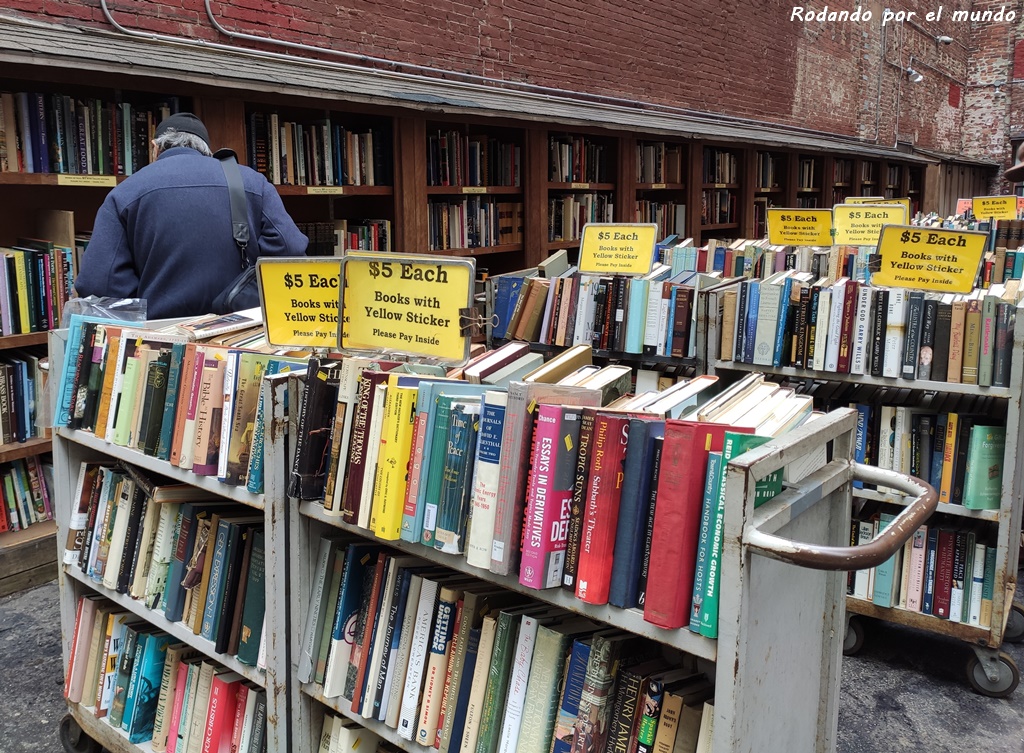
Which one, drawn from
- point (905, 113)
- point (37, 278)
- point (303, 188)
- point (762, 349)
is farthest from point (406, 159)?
point (905, 113)

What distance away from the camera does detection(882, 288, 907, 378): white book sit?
125 inches

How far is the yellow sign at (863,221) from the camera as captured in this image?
571 cm

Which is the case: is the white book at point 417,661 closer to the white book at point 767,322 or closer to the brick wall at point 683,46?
the white book at point 767,322

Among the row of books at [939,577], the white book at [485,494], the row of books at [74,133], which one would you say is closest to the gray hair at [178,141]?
the row of books at [74,133]

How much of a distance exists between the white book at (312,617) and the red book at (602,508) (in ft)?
2.40

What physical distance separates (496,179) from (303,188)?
79.4 inches

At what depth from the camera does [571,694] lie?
5.17ft

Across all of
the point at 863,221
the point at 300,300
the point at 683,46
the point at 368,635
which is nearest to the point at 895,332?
the point at 300,300

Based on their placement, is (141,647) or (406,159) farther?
(406,159)

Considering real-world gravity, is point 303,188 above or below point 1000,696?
above

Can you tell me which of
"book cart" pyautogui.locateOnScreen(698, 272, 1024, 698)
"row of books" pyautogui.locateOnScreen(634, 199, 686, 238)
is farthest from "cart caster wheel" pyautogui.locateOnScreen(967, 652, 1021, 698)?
"row of books" pyautogui.locateOnScreen(634, 199, 686, 238)

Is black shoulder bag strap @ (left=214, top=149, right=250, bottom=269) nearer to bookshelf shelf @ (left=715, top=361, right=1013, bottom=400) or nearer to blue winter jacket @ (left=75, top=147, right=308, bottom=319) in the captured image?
blue winter jacket @ (left=75, top=147, right=308, bottom=319)

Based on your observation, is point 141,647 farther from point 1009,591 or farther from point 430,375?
point 1009,591

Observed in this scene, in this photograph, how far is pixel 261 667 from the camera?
2029 mm
